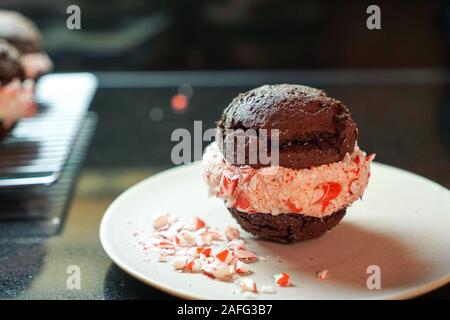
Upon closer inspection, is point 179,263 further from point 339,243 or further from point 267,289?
point 339,243

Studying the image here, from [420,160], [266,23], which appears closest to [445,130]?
[420,160]

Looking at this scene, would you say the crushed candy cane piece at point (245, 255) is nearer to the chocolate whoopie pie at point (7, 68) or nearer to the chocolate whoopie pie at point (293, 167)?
the chocolate whoopie pie at point (293, 167)

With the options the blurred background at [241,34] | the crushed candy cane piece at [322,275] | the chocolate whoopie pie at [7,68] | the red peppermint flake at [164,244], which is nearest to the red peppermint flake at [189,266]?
the red peppermint flake at [164,244]

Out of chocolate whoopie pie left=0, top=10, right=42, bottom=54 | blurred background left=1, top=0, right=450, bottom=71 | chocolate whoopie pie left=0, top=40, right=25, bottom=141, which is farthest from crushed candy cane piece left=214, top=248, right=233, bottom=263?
blurred background left=1, top=0, right=450, bottom=71

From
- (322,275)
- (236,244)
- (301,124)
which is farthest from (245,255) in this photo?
(301,124)

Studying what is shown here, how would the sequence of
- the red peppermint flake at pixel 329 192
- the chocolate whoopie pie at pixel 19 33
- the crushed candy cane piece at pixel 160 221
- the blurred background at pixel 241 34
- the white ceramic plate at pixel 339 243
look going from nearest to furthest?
1. the white ceramic plate at pixel 339 243
2. the red peppermint flake at pixel 329 192
3. the crushed candy cane piece at pixel 160 221
4. the chocolate whoopie pie at pixel 19 33
5. the blurred background at pixel 241 34
